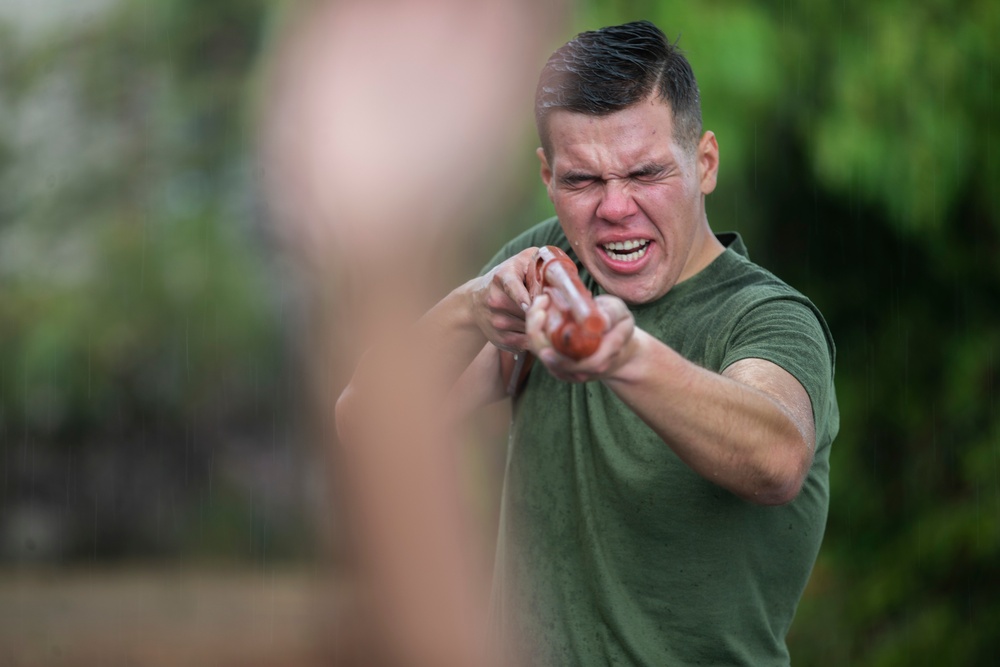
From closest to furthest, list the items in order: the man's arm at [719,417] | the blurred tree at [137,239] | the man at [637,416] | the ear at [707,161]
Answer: the man's arm at [719,417]
the man at [637,416]
the ear at [707,161]
the blurred tree at [137,239]

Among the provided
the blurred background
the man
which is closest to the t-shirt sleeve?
the man

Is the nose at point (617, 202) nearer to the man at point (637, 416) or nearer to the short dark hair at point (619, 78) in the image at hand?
the man at point (637, 416)

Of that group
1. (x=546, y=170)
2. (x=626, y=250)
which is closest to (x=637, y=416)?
(x=626, y=250)

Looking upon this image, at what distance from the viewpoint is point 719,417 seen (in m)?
1.64

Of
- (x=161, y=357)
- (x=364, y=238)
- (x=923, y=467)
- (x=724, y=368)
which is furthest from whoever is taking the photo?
(x=161, y=357)

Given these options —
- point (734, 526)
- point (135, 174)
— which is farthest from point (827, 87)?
point (135, 174)

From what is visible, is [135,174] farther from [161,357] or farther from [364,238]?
[364,238]

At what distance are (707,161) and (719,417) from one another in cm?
85

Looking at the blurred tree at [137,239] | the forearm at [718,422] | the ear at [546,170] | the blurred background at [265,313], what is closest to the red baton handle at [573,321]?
the forearm at [718,422]

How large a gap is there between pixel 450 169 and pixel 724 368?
1.23m

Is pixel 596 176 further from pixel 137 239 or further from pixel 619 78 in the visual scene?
pixel 137 239

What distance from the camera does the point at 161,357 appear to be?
743 centimetres

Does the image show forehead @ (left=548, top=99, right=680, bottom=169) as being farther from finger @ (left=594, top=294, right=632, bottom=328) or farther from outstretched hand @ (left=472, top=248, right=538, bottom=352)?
finger @ (left=594, top=294, right=632, bottom=328)

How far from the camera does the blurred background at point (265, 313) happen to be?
473 cm
